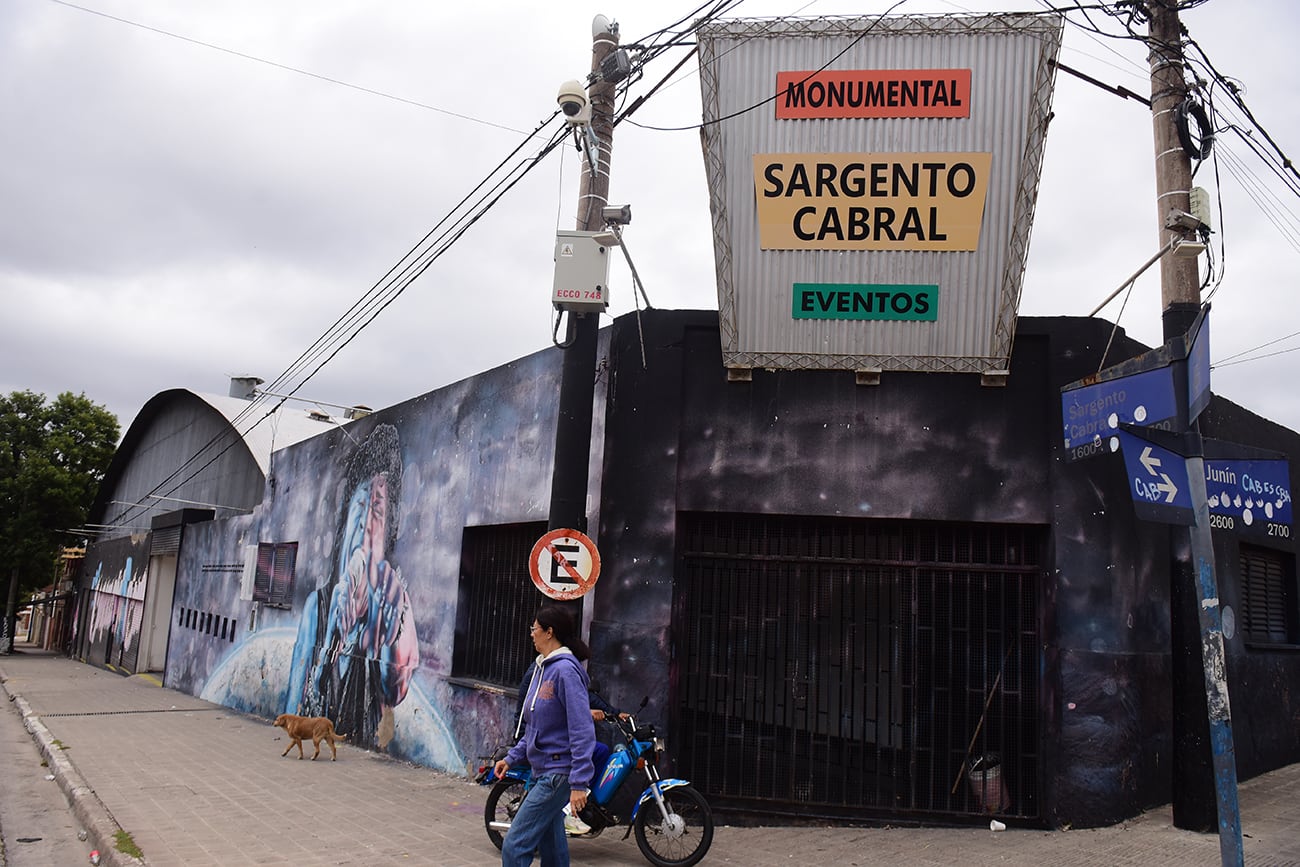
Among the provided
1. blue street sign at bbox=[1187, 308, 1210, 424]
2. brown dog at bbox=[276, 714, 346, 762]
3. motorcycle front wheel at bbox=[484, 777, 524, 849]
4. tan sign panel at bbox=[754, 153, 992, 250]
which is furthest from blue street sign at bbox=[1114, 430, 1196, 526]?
brown dog at bbox=[276, 714, 346, 762]

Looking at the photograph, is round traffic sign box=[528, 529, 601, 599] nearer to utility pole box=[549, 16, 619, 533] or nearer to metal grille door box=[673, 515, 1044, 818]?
utility pole box=[549, 16, 619, 533]

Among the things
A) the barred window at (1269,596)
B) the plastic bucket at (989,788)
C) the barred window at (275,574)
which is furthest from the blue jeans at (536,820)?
the barred window at (275,574)

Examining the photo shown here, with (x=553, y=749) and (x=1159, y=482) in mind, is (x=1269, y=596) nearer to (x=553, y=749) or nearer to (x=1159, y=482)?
(x=1159, y=482)

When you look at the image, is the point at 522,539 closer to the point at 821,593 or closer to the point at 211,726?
the point at 821,593

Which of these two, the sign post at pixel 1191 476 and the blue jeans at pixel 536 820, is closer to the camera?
the blue jeans at pixel 536 820

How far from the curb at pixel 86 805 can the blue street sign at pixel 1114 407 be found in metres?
6.92

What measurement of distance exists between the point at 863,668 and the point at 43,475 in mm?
Result: 36162

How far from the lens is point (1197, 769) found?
23.9ft

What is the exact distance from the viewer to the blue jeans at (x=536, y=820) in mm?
4758

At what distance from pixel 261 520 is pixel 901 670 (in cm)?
1398

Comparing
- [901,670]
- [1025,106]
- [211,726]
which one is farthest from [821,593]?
[211,726]

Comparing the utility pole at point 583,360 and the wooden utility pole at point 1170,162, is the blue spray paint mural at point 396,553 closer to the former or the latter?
the utility pole at point 583,360

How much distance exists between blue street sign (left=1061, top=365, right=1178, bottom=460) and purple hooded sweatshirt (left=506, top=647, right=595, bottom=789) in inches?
137

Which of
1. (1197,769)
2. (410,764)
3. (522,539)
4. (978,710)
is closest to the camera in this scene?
(1197,769)
